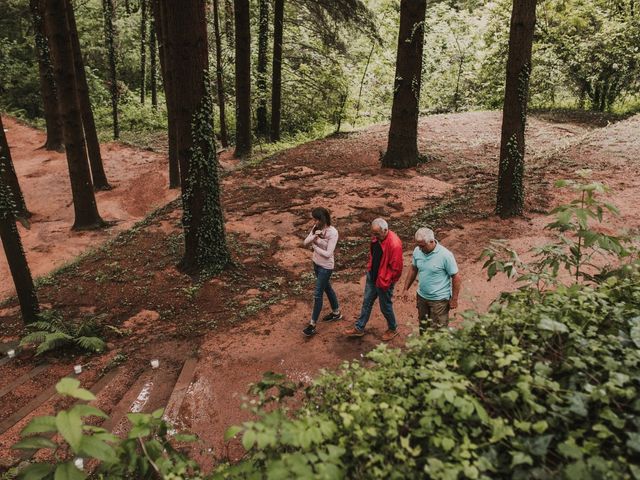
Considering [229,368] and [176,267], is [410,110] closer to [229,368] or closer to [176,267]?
[176,267]

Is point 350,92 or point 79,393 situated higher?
point 350,92

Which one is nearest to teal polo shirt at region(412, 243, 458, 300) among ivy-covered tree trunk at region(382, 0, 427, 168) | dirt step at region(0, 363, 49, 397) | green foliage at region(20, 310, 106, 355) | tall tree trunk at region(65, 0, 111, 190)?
green foliage at region(20, 310, 106, 355)

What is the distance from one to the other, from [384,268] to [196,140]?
14.9 ft

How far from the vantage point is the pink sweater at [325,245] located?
6.59 meters

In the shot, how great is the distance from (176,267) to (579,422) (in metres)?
8.23

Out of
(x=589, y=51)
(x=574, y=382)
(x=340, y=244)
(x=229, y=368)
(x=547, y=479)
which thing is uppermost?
(x=589, y=51)

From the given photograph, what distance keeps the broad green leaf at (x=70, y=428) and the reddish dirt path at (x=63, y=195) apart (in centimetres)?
1007

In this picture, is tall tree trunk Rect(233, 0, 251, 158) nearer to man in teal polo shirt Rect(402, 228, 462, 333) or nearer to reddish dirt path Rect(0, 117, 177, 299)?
reddish dirt path Rect(0, 117, 177, 299)

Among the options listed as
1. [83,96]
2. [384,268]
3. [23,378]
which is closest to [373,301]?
[384,268]

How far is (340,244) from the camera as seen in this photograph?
987cm

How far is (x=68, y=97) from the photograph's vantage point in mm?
11977

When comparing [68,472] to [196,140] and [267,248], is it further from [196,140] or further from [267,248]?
[267,248]

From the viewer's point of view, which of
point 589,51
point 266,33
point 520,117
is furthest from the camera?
point 266,33

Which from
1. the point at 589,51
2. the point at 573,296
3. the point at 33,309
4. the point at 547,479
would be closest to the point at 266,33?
the point at 589,51
